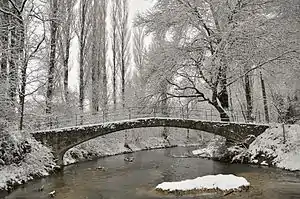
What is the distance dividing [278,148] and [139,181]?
748cm

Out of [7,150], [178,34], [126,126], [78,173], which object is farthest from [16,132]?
[178,34]

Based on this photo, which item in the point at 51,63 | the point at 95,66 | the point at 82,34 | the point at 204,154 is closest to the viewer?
the point at 51,63

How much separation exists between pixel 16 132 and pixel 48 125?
4.89m

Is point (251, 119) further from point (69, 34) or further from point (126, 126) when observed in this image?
point (69, 34)

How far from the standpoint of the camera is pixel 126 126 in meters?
21.0

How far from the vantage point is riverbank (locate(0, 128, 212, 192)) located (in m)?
15.1

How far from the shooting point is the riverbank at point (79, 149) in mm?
15062

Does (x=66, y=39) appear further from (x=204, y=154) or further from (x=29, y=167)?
(x=204, y=154)

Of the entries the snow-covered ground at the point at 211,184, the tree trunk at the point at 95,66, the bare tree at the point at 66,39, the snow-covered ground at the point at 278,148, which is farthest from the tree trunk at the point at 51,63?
the snow-covered ground at the point at 278,148

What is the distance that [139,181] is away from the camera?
1474 centimetres

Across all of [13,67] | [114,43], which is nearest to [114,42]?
[114,43]

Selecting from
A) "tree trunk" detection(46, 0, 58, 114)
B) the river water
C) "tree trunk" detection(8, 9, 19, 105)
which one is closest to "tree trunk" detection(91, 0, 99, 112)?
"tree trunk" detection(46, 0, 58, 114)

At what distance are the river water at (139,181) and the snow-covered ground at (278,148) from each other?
92 cm

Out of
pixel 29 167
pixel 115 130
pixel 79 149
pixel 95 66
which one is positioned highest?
pixel 95 66
